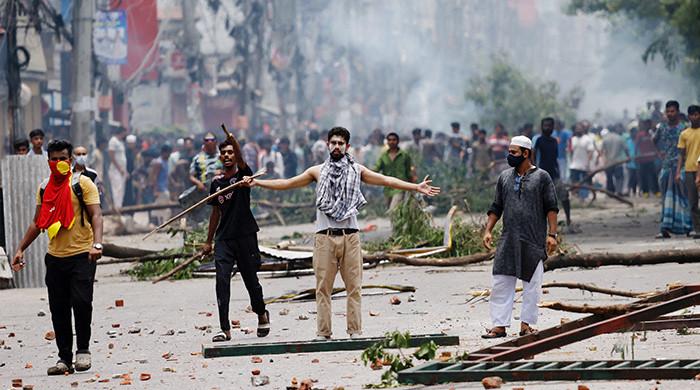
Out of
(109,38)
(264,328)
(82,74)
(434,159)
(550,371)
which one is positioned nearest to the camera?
(550,371)

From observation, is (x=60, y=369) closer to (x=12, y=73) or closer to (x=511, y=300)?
(x=511, y=300)

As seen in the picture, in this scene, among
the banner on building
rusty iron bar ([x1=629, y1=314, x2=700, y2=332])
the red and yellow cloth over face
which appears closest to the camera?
rusty iron bar ([x1=629, y1=314, x2=700, y2=332])

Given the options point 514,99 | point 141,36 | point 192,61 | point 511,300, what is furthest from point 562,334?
point 514,99

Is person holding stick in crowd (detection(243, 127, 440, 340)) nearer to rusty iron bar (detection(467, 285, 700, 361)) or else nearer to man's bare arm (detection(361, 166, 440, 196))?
man's bare arm (detection(361, 166, 440, 196))

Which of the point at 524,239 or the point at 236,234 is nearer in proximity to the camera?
the point at 524,239

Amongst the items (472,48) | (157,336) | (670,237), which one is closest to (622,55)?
(472,48)

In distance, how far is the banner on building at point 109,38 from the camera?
121 ft

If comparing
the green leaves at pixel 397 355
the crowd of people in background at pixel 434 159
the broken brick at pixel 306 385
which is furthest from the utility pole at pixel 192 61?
the broken brick at pixel 306 385

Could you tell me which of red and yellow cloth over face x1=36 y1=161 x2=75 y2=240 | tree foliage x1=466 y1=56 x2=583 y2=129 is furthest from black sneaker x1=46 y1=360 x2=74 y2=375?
tree foliage x1=466 y1=56 x2=583 y2=129

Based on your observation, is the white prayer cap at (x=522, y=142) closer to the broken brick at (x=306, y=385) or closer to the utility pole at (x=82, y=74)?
the broken brick at (x=306, y=385)

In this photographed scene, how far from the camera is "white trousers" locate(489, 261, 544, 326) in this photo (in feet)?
33.7

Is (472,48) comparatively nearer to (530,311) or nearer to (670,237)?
(670,237)

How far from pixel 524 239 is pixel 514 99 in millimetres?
44307

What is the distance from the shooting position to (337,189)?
404 inches
